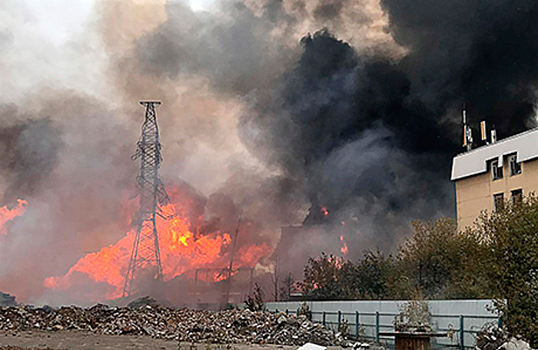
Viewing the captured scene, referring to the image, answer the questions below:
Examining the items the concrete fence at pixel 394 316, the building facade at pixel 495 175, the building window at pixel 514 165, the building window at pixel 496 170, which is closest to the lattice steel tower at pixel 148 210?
the concrete fence at pixel 394 316

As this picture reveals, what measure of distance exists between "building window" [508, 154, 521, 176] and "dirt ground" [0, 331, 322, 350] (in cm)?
2238

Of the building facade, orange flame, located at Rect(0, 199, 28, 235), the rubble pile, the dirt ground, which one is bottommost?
the dirt ground

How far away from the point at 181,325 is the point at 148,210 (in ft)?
64.4

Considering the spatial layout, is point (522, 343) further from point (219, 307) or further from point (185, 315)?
point (219, 307)

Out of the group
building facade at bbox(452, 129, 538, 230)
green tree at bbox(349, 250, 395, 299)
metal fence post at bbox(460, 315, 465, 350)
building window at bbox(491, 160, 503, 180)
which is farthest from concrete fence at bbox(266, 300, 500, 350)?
building window at bbox(491, 160, 503, 180)

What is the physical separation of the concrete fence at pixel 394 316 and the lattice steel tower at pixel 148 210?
15.1m

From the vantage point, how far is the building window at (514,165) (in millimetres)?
40094

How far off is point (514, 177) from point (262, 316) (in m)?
19.8

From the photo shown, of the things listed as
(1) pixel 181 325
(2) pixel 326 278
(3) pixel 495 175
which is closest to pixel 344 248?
(2) pixel 326 278

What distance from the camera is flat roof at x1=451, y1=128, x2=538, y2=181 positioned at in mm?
38406

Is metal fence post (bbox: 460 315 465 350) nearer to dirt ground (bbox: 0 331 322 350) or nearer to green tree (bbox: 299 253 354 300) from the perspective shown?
dirt ground (bbox: 0 331 322 350)

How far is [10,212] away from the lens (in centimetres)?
5025

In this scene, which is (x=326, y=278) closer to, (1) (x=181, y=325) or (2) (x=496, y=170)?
(2) (x=496, y=170)

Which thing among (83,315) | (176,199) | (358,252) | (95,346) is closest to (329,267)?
(358,252)
